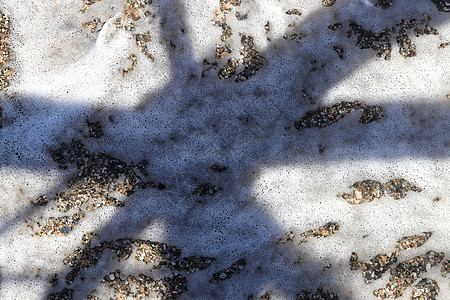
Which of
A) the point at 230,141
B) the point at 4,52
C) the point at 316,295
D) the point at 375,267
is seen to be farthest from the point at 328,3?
the point at 4,52

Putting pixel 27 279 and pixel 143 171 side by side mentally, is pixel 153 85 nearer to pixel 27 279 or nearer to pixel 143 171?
pixel 143 171

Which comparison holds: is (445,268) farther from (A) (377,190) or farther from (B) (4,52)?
(B) (4,52)

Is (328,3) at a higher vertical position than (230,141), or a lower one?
higher

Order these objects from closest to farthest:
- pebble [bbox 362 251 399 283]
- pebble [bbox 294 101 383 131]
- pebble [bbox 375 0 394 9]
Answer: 1. pebble [bbox 362 251 399 283]
2. pebble [bbox 294 101 383 131]
3. pebble [bbox 375 0 394 9]

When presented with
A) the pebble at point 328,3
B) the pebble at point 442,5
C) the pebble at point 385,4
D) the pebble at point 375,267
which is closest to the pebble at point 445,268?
the pebble at point 375,267

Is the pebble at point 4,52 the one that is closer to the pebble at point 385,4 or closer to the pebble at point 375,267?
the pebble at point 385,4

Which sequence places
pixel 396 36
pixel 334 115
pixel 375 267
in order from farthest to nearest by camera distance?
pixel 396 36 < pixel 334 115 < pixel 375 267

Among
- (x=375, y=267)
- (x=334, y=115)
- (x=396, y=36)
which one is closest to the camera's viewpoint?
(x=375, y=267)

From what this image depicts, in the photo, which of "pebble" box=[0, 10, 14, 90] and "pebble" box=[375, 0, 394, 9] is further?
"pebble" box=[375, 0, 394, 9]

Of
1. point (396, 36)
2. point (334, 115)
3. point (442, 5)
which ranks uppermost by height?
point (442, 5)

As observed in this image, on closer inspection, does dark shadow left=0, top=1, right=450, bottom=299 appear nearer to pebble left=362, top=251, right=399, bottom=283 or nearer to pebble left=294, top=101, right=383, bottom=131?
pebble left=294, top=101, right=383, bottom=131

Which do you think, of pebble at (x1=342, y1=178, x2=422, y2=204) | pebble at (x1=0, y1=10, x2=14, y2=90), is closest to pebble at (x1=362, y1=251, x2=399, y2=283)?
pebble at (x1=342, y1=178, x2=422, y2=204)
